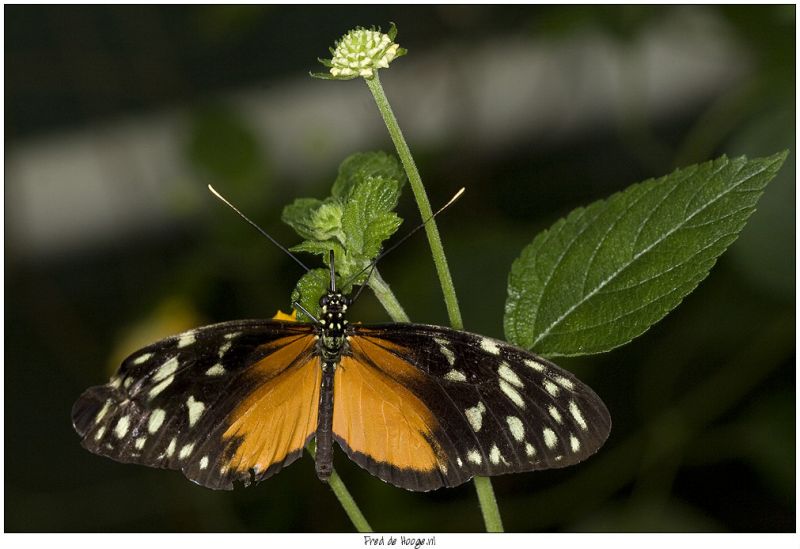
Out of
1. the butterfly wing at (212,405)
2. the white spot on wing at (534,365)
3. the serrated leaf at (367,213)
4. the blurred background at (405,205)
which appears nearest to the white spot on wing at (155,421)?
the butterfly wing at (212,405)

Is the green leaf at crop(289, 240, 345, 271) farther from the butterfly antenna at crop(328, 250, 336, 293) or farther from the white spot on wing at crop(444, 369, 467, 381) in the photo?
the white spot on wing at crop(444, 369, 467, 381)


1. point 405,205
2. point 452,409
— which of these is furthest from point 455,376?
point 405,205

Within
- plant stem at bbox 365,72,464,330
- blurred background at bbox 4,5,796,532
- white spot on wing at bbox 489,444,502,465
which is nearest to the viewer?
plant stem at bbox 365,72,464,330

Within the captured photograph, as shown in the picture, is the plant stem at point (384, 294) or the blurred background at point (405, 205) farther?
the blurred background at point (405, 205)

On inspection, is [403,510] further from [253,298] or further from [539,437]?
[539,437]

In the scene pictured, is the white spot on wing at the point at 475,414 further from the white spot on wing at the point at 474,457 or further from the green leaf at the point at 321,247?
the green leaf at the point at 321,247

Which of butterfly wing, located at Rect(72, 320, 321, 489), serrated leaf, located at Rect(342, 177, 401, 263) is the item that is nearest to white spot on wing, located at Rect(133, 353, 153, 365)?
butterfly wing, located at Rect(72, 320, 321, 489)
